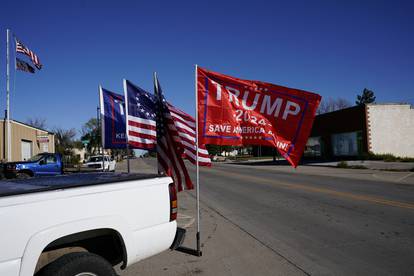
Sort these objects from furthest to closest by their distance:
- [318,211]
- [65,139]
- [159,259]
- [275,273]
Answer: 1. [65,139]
2. [318,211]
3. [159,259]
4. [275,273]

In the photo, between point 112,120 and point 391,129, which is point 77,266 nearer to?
point 112,120

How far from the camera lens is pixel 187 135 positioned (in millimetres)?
7203

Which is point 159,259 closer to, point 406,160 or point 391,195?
point 391,195

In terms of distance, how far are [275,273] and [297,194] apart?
893cm

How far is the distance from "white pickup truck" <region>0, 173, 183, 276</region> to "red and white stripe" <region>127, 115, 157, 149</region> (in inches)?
204

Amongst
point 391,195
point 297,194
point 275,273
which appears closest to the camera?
point 275,273

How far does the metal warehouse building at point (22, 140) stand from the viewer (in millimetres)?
29125

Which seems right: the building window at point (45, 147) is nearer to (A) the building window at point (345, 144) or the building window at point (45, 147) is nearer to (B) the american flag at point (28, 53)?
(B) the american flag at point (28, 53)

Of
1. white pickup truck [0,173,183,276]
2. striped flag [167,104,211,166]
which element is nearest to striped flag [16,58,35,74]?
striped flag [167,104,211,166]

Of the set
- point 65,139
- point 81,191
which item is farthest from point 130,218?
point 65,139

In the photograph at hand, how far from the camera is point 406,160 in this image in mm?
35125

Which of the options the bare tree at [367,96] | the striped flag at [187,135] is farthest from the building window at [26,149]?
the bare tree at [367,96]

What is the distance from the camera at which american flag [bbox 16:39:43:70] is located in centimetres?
2441

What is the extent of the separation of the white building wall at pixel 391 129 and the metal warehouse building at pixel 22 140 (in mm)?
32364
